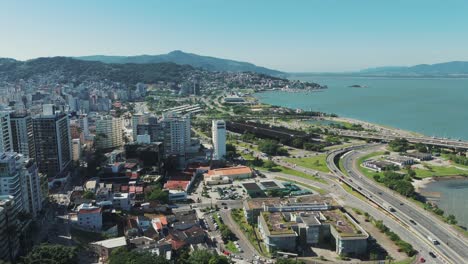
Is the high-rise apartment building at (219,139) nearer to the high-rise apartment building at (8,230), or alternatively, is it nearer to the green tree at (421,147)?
the green tree at (421,147)

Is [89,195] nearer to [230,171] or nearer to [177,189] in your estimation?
[177,189]

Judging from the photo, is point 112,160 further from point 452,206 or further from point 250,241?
point 452,206

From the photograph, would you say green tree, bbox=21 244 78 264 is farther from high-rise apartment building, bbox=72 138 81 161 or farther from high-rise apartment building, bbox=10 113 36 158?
high-rise apartment building, bbox=72 138 81 161

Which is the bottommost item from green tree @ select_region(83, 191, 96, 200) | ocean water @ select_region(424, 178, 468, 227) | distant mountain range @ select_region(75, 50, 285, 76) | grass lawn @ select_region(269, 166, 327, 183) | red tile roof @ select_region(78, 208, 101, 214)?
ocean water @ select_region(424, 178, 468, 227)

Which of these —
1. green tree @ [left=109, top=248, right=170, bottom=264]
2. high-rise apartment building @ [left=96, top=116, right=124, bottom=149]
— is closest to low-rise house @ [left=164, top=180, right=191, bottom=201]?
green tree @ [left=109, top=248, right=170, bottom=264]

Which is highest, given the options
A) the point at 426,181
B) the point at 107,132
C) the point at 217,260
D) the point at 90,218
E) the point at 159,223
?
the point at 107,132

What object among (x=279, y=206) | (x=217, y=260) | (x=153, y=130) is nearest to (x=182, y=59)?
(x=153, y=130)
